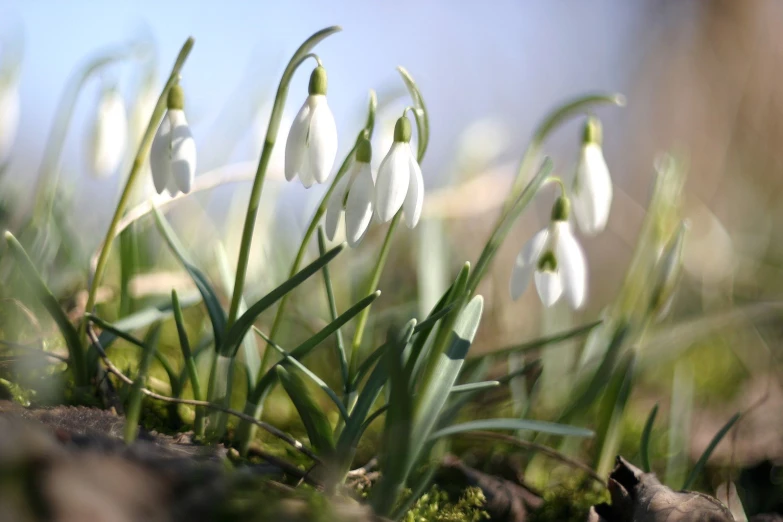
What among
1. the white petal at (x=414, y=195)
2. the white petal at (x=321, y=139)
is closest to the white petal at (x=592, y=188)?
the white petal at (x=414, y=195)

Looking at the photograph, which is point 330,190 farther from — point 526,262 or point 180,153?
point 526,262

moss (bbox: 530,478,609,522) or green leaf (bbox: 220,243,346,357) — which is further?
moss (bbox: 530,478,609,522)

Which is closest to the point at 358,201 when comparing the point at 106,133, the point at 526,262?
the point at 526,262

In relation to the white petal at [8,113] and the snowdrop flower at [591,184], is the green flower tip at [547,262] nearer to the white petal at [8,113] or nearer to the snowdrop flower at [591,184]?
the snowdrop flower at [591,184]

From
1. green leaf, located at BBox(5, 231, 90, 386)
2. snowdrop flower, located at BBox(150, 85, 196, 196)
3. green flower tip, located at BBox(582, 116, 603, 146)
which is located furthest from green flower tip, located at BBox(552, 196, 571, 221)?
green leaf, located at BBox(5, 231, 90, 386)

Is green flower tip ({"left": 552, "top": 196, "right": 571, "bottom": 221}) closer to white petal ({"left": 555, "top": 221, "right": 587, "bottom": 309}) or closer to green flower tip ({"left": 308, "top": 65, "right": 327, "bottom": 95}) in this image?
white petal ({"left": 555, "top": 221, "right": 587, "bottom": 309})
